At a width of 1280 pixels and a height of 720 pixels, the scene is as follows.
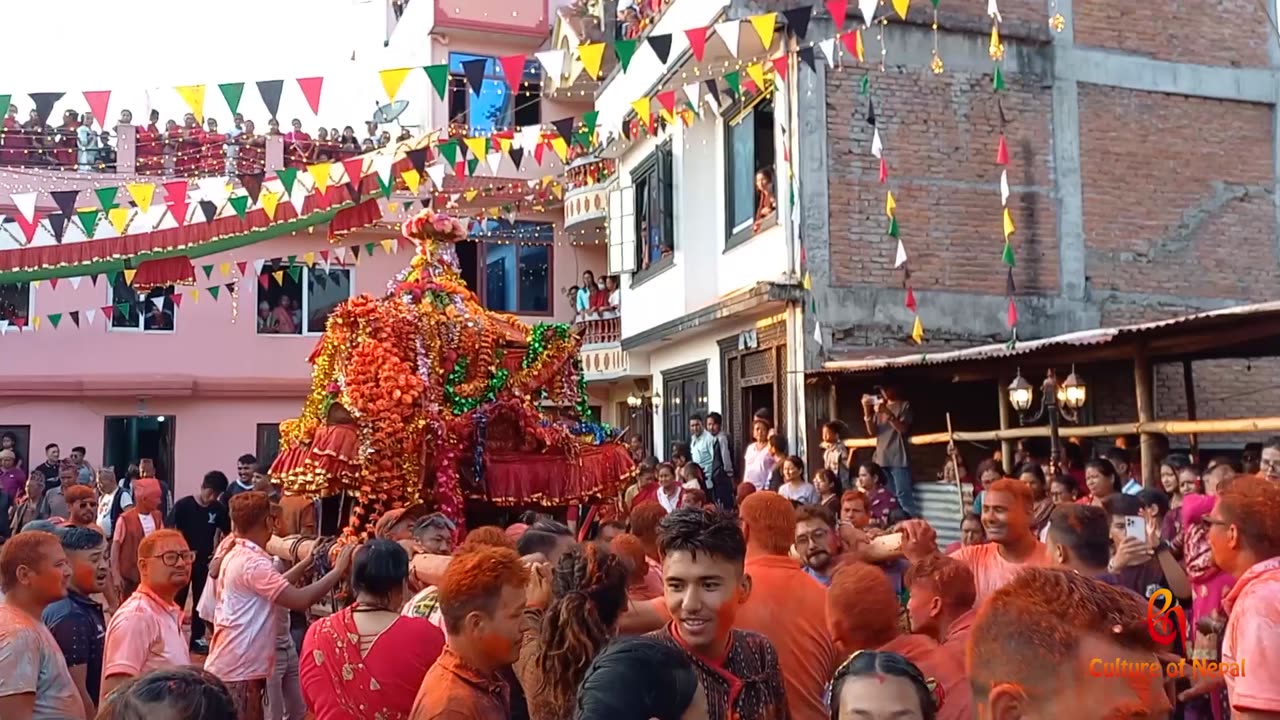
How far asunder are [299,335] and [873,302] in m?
13.6

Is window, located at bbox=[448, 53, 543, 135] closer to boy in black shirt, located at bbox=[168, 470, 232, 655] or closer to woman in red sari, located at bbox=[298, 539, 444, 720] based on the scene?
boy in black shirt, located at bbox=[168, 470, 232, 655]

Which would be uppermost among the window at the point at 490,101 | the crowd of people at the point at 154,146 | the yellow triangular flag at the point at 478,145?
the window at the point at 490,101

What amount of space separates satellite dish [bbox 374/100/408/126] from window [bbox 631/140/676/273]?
19.4 ft

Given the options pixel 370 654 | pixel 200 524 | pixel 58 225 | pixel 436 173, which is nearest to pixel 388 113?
pixel 436 173

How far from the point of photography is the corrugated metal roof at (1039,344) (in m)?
8.18

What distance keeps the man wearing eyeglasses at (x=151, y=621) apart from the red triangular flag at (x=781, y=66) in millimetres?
9456

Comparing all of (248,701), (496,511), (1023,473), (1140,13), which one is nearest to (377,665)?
(248,701)

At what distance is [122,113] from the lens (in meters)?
19.0

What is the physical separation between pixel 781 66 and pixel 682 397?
6277mm

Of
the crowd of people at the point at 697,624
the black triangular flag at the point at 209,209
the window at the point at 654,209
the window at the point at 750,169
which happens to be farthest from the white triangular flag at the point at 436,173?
the crowd of people at the point at 697,624

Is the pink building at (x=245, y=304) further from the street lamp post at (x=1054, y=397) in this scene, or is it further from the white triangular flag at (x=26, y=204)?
the street lamp post at (x=1054, y=397)

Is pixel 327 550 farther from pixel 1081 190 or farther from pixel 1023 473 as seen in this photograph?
pixel 1081 190

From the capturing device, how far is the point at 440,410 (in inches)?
294

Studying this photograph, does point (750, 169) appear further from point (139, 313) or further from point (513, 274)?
point (139, 313)
